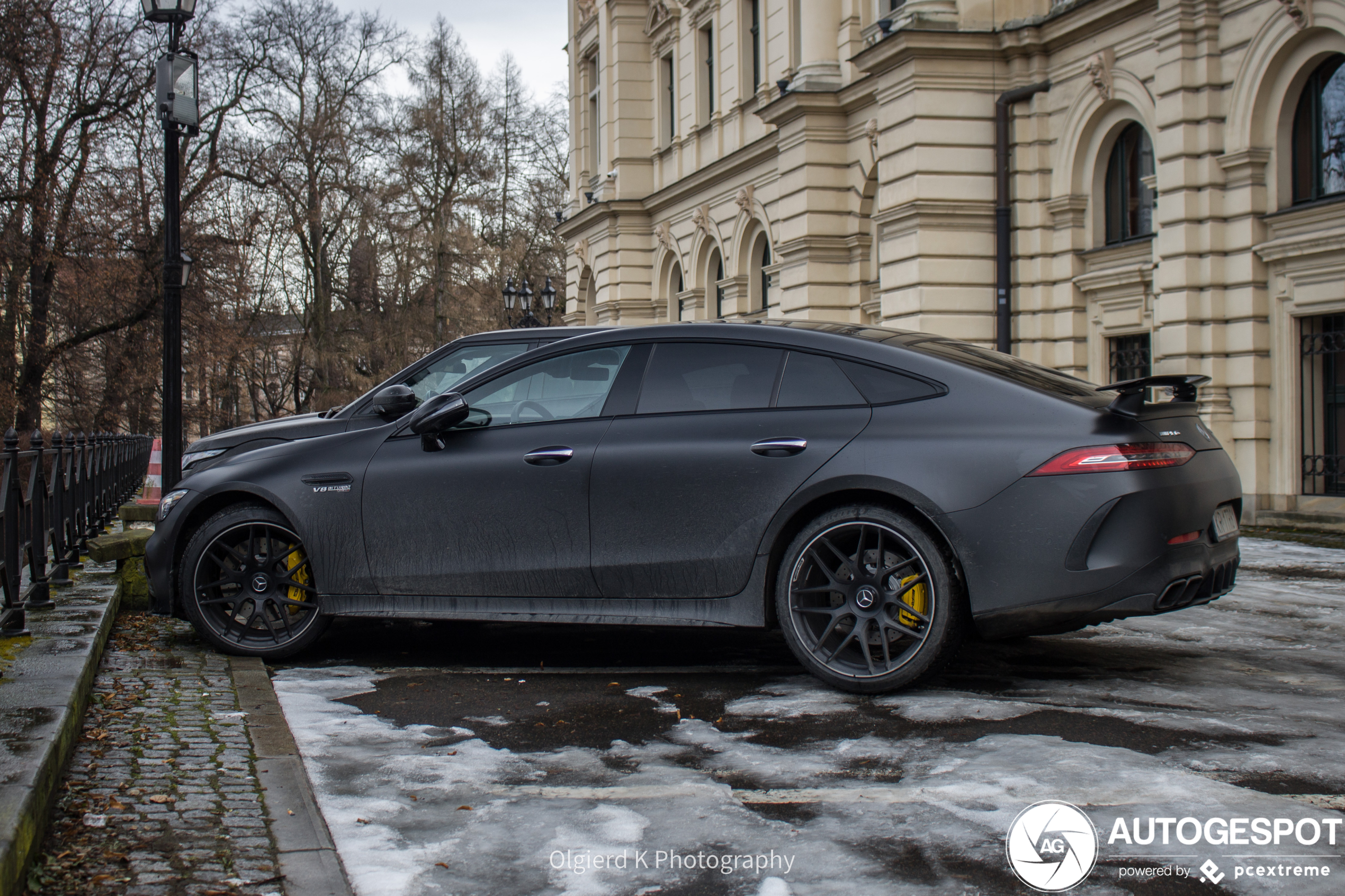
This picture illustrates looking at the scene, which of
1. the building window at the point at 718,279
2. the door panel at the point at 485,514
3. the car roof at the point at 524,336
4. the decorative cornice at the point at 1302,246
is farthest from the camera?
the building window at the point at 718,279

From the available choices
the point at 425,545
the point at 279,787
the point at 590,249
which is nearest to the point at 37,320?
the point at 590,249

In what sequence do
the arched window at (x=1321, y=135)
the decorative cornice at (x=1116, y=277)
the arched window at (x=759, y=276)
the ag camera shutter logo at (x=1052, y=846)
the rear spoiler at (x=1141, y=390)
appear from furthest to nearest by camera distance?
the arched window at (x=759, y=276), the decorative cornice at (x=1116, y=277), the arched window at (x=1321, y=135), the rear spoiler at (x=1141, y=390), the ag camera shutter logo at (x=1052, y=846)

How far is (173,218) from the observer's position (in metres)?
13.2

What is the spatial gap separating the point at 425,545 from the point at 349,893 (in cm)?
295

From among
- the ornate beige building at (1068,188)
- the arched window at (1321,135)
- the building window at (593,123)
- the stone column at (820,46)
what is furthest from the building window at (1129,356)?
the building window at (593,123)

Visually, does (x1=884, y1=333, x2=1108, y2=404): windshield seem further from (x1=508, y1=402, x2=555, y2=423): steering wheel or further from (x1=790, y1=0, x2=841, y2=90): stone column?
(x1=790, y1=0, x2=841, y2=90): stone column

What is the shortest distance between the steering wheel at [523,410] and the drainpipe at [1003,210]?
15.5 meters

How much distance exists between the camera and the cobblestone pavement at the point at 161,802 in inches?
126

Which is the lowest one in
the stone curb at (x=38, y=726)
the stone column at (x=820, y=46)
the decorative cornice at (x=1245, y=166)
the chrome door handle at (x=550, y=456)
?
the stone curb at (x=38, y=726)

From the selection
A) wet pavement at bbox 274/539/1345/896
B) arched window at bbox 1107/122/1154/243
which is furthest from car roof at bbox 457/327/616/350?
arched window at bbox 1107/122/1154/243

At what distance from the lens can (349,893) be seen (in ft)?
10.2

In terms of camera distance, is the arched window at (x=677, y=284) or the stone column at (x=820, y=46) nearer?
the stone column at (x=820, y=46)

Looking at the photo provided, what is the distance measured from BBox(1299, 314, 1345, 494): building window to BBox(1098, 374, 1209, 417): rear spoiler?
11029 millimetres

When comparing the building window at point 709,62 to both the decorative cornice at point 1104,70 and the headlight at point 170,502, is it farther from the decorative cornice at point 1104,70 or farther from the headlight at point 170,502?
the headlight at point 170,502
